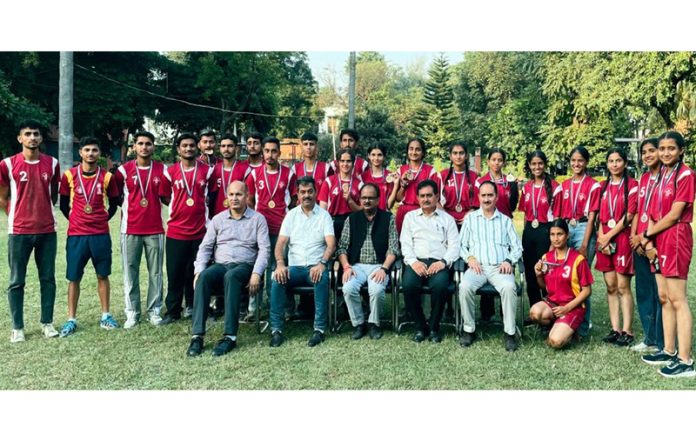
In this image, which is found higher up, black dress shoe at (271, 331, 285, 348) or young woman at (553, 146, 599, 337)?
young woman at (553, 146, 599, 337)

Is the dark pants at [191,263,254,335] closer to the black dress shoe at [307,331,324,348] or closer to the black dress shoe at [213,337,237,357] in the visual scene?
the black dress shoe at [213,337,237,357]

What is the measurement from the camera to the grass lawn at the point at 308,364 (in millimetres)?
4113

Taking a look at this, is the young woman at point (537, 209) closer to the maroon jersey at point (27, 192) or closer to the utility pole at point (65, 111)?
the maroon jersey at point (27, 192)

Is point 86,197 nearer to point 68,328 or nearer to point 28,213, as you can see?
point 28,213

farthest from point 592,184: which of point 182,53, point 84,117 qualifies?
point 182,53

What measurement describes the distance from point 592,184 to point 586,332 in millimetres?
1397

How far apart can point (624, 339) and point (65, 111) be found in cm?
921

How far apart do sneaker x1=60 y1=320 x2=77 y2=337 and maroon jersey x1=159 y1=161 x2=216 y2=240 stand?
47.6 inches

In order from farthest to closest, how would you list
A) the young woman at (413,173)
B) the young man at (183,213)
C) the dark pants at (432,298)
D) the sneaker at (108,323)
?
the young woman at (413,173), the young man at (183,213), the sneaker at (108,323), the dark pants at (432,298)

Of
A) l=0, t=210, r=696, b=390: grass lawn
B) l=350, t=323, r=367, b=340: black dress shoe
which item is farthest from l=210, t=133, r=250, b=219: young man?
l=350, t=323, r=367, b=340: black dress shoe

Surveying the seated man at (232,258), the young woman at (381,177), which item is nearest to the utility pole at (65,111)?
the seated man at (232,258)

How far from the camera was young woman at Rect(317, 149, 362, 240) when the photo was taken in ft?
19.6

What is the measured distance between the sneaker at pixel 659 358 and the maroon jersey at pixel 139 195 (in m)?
4.63

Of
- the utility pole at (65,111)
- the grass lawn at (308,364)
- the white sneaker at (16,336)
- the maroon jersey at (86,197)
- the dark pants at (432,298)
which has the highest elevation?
the utility pole at (65,111)
